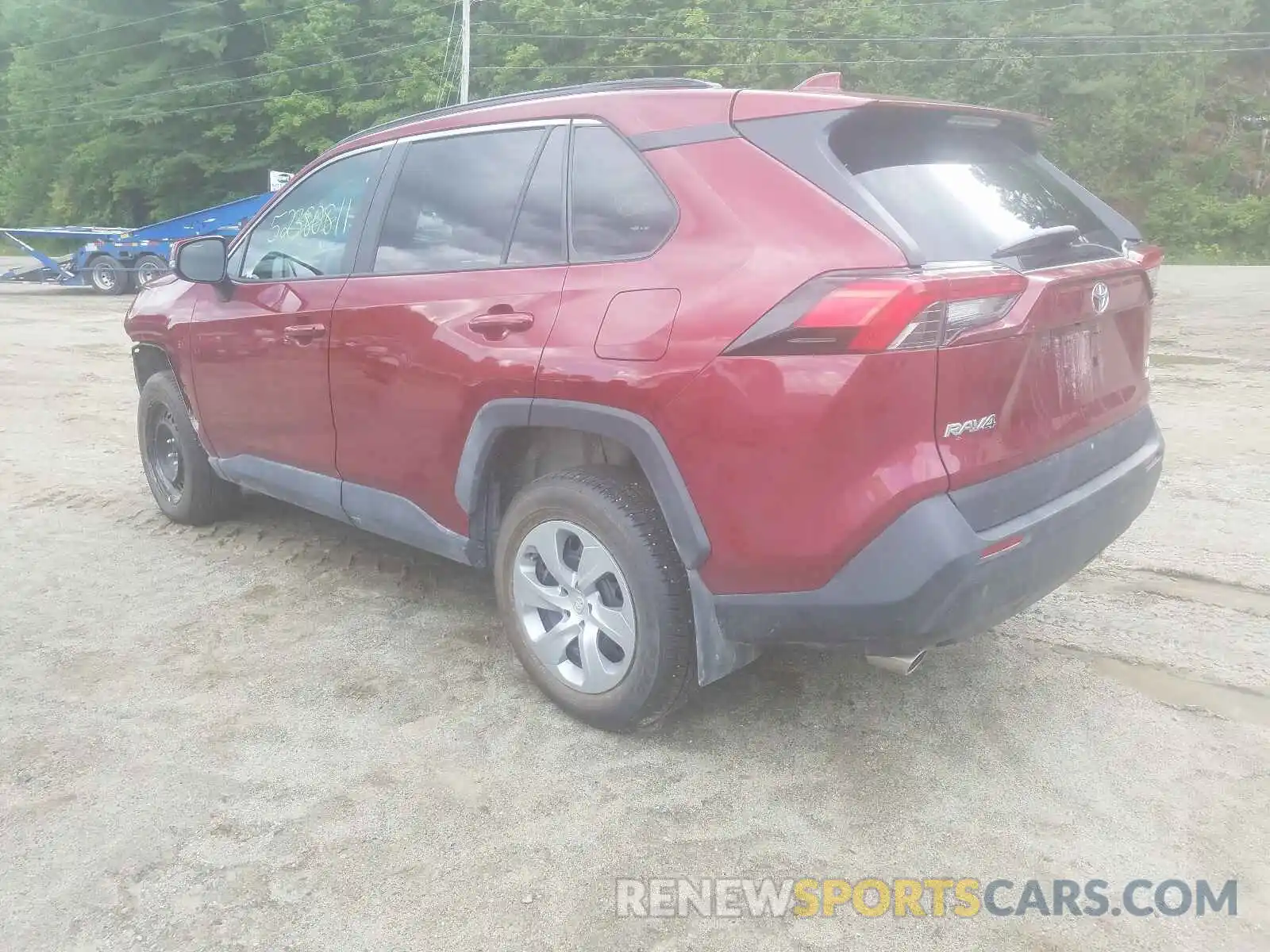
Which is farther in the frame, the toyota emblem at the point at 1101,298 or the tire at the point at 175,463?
the tire at the point at 175,463

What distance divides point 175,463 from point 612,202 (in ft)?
10.5

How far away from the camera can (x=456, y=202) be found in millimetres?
3301

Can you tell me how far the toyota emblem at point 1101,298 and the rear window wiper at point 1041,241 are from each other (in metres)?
0.15

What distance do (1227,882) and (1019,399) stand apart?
1.21 meters

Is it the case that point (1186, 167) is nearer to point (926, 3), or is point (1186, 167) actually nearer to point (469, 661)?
point (926, 3)

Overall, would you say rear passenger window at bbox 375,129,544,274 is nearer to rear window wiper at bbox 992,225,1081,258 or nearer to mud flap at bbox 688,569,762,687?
mud flap at bbox 688,569,762,687

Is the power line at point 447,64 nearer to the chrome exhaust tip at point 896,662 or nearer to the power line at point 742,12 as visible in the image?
the power line at point 742,12

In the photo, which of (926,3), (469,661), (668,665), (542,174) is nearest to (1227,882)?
(668,665)

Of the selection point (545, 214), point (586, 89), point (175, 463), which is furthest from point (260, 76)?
point (545, 214)

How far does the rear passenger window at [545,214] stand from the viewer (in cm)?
294

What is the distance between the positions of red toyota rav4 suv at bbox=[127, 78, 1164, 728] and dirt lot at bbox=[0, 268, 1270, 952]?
0.37 meters

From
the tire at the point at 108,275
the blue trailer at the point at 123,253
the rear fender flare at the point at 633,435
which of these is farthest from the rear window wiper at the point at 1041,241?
the tire at the point at 108,275

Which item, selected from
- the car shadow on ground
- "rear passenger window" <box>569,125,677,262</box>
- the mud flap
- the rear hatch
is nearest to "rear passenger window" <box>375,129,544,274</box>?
"rear passenger window" <box>569,125,677,262</box>

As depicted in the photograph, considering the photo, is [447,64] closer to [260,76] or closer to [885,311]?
[260,76]
